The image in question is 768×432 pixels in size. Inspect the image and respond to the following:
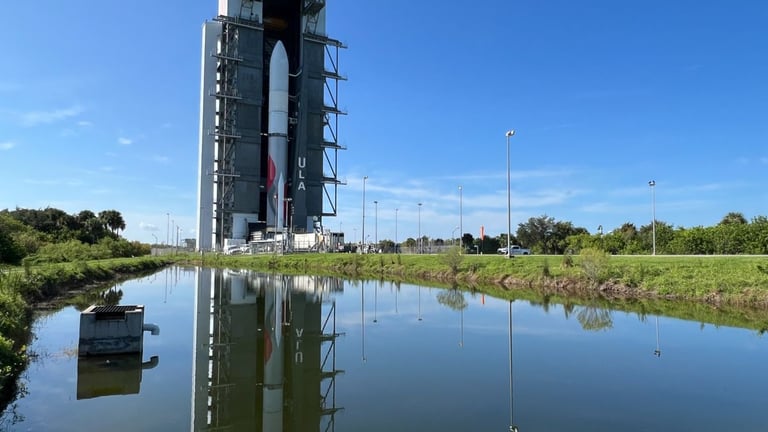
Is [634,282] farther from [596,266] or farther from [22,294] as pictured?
[22,294]

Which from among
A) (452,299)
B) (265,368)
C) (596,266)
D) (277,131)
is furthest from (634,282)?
(277,131)

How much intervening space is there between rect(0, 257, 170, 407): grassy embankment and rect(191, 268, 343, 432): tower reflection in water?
3171mm

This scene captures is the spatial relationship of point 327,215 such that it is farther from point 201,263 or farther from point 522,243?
point 522,243

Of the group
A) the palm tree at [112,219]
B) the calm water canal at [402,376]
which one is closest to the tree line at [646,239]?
the calm water canal at [402,376]

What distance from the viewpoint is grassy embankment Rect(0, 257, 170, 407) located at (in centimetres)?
905

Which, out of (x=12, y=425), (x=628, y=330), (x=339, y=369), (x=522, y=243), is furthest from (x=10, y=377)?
(x=522, y=243)

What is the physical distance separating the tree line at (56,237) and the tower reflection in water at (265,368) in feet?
43.3

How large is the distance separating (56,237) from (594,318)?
217ft

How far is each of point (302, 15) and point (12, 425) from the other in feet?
248

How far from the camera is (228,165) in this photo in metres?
71.6

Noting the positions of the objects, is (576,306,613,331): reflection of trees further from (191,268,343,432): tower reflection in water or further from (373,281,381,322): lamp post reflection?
(191,268,343,432): tower reflection in water

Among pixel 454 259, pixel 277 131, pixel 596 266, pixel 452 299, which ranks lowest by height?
pixel 452 299

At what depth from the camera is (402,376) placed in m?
9.84

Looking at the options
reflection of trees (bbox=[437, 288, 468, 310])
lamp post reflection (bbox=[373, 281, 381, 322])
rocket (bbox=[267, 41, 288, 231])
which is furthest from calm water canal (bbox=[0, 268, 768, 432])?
rocket (bbox=[267, 41, 288, 231])
